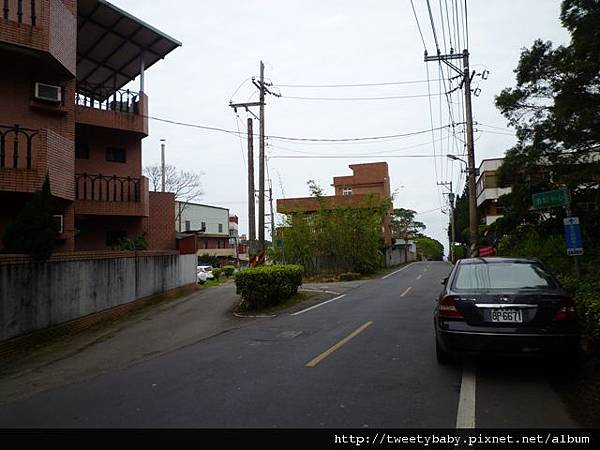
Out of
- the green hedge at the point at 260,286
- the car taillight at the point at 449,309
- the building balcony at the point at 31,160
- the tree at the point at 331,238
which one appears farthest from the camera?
the tree at the point at 331,238

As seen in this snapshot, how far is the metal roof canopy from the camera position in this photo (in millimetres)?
15594

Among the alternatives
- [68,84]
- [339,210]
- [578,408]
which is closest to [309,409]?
[578,408]

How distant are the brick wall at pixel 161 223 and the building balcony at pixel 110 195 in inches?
60.5

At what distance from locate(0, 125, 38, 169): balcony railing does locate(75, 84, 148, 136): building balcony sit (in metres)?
3.83

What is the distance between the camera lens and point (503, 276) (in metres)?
6.28

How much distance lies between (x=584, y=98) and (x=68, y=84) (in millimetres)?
14457

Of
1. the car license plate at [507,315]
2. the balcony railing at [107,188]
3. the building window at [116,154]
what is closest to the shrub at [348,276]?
the balcony railing at [107,188]

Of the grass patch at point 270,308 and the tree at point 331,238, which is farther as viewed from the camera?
A: the tree at point 331,238

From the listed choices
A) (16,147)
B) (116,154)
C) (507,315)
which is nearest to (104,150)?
(116,154)

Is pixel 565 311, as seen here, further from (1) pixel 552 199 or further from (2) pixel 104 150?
(2) pixel 104 150

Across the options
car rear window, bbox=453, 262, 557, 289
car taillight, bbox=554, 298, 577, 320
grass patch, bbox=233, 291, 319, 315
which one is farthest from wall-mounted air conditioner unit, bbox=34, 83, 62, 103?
car taillight, bbox=554, 298, 577, 320

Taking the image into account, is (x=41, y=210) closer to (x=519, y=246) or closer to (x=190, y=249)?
(x=190, y=249)

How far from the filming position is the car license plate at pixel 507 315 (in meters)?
5.45

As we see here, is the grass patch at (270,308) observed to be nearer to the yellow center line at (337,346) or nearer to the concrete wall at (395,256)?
the yellow center line at (337,346)
